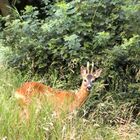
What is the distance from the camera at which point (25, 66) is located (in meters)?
8.41

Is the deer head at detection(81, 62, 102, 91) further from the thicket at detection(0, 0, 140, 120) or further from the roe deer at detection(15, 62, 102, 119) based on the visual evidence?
the thicket at detection(0, 0, 140, 120)

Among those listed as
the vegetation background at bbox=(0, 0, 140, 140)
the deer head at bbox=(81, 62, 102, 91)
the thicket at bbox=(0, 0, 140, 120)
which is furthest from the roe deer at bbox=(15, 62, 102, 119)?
the thicket at bbox=(0, 0, 140, 120)

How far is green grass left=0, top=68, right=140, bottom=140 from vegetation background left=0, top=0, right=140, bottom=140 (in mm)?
307

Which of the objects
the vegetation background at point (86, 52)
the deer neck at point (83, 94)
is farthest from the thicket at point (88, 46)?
the deer neck at point (83, 94)

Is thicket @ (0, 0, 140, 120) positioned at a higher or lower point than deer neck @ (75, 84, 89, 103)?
higher

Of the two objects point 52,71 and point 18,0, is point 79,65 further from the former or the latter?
point 18,0

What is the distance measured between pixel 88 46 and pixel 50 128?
266 centimetres

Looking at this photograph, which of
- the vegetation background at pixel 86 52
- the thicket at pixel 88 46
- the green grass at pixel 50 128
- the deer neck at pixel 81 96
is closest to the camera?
the green grass at pixel 50 128

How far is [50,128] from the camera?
528 centimetres

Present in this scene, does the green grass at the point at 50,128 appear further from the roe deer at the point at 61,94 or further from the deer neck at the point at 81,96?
the deer neck at the point at 81,96

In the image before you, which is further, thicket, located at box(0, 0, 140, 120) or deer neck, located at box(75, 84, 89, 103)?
thicket, located at box(0, 0, 140, 120)

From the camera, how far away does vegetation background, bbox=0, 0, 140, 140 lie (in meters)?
7.02

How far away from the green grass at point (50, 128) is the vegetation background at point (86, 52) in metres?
0.31

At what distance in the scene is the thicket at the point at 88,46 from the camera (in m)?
7.30
